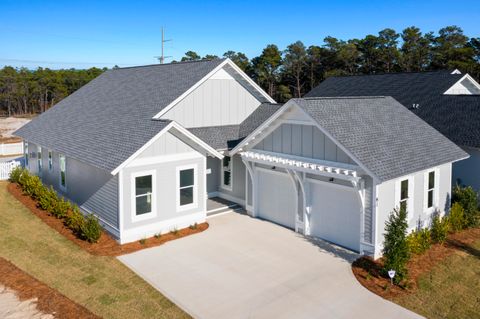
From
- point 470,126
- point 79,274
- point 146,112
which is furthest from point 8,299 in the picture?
point 470,126

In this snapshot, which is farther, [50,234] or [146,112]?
[146,112]

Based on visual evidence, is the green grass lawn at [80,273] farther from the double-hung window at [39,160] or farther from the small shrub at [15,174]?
the double-hung window at [39,160]

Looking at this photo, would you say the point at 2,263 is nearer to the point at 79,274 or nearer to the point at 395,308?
the point at 79,274

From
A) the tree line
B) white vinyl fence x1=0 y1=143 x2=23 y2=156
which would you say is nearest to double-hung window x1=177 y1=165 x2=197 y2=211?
white vinyl fence x1=0 y1=143 x2=23 y2=156

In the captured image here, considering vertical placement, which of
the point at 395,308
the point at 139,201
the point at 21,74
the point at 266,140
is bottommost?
the point at 395,308

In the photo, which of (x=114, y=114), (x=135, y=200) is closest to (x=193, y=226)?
(x=135, y=200)

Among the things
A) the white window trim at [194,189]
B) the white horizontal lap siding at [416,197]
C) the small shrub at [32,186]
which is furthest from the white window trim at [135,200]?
the white horizontal lap siding at [416,197]
